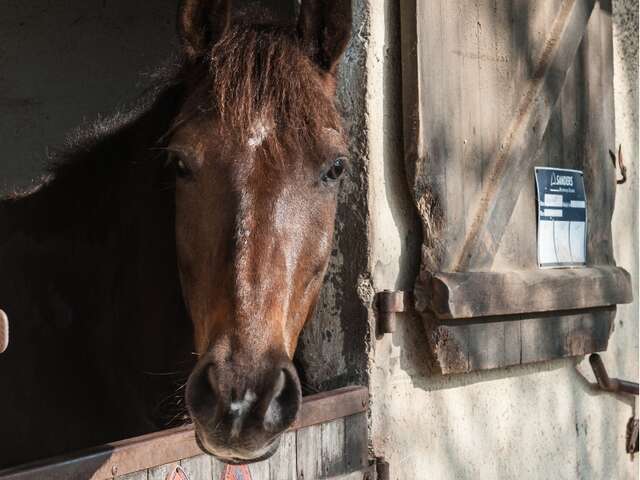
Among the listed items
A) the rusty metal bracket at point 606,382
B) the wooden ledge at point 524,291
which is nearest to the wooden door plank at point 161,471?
the wooden ledge at point 524,291

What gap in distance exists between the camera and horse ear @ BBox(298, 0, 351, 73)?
227 centimetres

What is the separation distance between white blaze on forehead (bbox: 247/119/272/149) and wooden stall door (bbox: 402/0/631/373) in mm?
732

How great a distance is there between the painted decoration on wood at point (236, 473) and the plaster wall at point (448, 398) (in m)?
0.55

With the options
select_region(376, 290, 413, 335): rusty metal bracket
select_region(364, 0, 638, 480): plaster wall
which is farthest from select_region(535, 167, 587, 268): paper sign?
select_region(376, 290, 413, 335): rusty metal bracket

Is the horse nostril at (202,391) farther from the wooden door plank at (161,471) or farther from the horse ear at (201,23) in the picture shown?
the horse ear at (201,23)

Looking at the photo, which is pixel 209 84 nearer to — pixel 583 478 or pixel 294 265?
pixel 294 265

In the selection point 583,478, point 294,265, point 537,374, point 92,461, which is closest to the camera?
point 92,461

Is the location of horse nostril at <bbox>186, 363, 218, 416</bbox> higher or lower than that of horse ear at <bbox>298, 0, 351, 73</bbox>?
lower

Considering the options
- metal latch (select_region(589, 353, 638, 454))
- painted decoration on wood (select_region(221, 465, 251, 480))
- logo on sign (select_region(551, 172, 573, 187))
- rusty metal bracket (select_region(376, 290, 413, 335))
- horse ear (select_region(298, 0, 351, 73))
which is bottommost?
metal latch (select_region(589, 353, 638, 454))

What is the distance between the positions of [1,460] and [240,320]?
46.3 inches

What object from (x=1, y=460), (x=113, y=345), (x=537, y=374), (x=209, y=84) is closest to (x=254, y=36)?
(x=209, y=84)

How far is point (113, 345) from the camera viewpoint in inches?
101

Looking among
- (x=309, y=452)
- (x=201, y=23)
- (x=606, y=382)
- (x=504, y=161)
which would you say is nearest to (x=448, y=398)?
(x=309, y=452)

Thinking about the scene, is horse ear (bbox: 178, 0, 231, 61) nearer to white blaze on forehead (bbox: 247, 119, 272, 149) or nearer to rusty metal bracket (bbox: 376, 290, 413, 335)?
white blaze on forehead (bbox: 247, 119, 272, 149)
